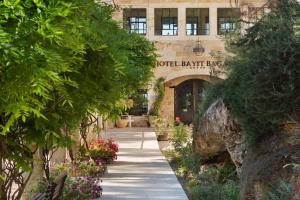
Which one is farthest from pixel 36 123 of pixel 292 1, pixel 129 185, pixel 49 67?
pixel 129 185

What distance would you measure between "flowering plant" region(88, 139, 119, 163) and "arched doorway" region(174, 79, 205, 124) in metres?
16.8

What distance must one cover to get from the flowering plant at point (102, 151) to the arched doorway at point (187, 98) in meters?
16.8

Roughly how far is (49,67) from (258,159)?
13.6 feet

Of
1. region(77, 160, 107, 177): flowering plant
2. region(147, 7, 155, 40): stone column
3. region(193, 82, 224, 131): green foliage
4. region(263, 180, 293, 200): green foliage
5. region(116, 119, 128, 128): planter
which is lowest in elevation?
region(116, 119, 128, 128): planter

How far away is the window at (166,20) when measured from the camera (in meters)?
33.7

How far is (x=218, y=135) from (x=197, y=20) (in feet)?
77.7

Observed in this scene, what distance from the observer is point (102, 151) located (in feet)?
53.1

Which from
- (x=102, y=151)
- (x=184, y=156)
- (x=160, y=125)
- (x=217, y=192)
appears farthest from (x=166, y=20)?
(x=217, y=192)

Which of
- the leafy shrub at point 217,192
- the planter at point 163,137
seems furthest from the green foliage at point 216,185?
the planter at point 163,137

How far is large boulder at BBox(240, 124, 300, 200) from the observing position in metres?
5.95

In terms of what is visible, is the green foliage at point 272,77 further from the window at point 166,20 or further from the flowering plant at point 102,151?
the window at point 166,20

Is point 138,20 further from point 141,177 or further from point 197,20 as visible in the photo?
point 141,177

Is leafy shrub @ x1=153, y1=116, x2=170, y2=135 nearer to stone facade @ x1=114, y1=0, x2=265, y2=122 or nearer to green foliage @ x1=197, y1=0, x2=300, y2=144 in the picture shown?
stone facade @ x1=114, y1=0, x2=265, y2=122

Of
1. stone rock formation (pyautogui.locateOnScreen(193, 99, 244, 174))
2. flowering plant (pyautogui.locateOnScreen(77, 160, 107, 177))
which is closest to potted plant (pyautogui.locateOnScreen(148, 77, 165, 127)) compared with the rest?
flowering plant (pyautogui.locateOnScreen(77, 160, 107, 177))
